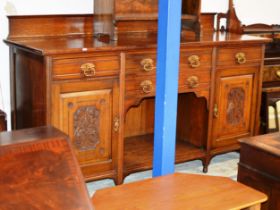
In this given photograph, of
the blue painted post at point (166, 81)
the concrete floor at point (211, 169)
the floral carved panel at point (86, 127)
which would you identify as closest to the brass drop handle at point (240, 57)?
the concrete floor at point (211, 169)

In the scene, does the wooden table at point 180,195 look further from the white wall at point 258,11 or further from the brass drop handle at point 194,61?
the white wall at point 258,11

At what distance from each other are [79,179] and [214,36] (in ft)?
7.29

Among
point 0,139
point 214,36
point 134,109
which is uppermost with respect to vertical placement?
point 214,36

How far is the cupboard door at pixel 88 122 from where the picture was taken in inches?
118

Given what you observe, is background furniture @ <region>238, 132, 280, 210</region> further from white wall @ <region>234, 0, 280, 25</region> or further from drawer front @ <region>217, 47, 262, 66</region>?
white wall @ <region>234, 0, 280, 25</region>

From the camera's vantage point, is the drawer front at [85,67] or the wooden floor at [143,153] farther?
the wooden floor at [143,153]

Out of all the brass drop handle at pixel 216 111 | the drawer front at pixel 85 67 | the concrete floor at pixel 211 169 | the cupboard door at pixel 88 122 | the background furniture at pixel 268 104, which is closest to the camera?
the drawer front at pixel 85 67

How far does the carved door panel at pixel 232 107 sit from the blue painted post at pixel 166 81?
1142 mm

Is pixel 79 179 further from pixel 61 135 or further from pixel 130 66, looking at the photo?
pixel 130 66

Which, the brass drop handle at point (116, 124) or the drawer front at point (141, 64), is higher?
the drawer front at point (141, 64)

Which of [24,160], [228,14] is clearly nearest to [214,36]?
[228,14]

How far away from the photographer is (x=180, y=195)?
6.85 feet

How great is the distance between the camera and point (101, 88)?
3.07 m

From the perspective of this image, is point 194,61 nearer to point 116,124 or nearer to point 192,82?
point 192,82
